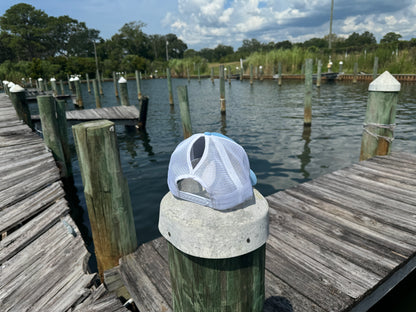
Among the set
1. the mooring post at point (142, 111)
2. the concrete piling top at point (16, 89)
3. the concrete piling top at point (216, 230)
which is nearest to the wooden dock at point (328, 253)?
the concrete piling top at point (216, 230)

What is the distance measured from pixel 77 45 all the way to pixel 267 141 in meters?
76.0

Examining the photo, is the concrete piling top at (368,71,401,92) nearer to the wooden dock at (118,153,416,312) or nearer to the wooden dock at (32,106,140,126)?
the wooden dock at (118,153,416,312)

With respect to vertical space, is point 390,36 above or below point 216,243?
above

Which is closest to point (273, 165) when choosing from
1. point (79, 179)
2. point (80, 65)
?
point (79, 179)

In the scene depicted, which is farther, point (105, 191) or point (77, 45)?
point (77, 45)

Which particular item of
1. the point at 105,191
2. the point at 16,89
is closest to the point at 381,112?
the point at 105,191

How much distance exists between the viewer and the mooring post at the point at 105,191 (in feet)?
7.14

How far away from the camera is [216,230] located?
0.87 m

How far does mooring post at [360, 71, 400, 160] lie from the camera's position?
169 inches

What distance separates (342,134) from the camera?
9508mm

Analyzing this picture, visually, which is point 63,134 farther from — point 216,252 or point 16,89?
point 216,252

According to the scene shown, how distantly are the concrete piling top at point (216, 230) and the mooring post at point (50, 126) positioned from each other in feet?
16.4

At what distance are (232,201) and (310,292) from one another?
1.56 meters

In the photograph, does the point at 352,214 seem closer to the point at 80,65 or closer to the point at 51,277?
the point at 51,277
